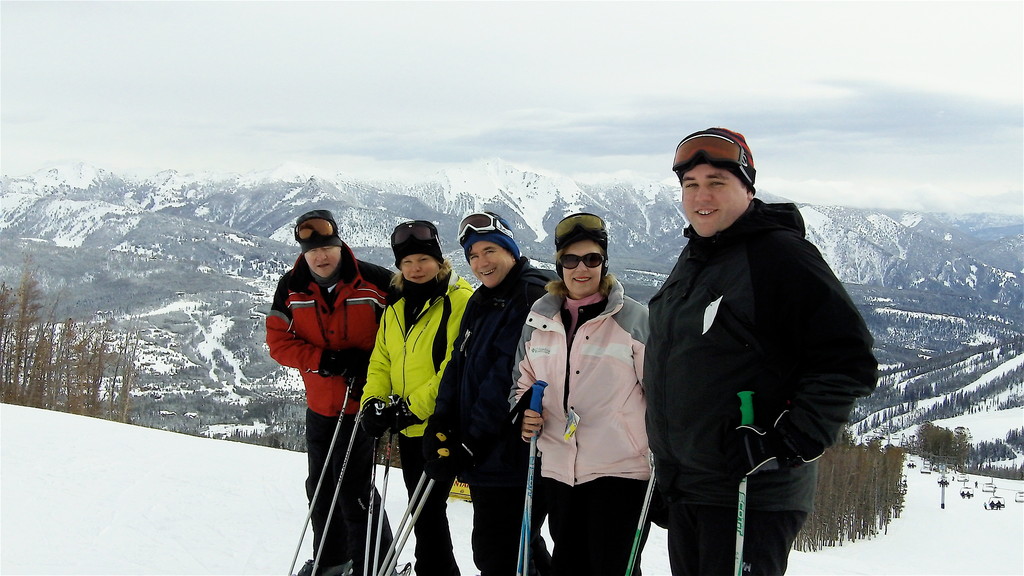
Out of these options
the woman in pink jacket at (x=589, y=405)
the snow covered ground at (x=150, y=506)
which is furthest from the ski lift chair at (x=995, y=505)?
the woman in pink jacket at (x=589, y=405)

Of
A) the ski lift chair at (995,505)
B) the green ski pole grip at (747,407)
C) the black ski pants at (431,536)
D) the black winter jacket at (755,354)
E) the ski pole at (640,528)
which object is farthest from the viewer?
the ski lift chair at (995,505)

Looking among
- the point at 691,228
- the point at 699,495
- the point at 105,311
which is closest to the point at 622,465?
the point at 699,495

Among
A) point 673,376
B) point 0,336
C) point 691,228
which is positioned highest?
point 691,228

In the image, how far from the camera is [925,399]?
509ft

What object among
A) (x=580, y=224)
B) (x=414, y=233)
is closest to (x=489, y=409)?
(x=580, y=224)

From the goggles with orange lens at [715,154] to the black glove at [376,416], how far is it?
2212 mm

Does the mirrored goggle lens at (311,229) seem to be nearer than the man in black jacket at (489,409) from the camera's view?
No

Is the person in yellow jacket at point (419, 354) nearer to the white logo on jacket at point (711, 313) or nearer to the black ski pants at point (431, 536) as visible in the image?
the black ski pants at point (431, 536)

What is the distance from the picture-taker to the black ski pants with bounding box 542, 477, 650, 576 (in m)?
3.01

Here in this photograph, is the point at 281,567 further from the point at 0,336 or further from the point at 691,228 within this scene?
the point at 0,336

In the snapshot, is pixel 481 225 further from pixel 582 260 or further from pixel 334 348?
pixel 334 348

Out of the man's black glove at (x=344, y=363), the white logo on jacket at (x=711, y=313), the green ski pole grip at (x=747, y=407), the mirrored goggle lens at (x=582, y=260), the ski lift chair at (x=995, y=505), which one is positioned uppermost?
the mirrored goggle lens at (x=582, y=260)

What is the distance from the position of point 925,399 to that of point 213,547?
178 metres

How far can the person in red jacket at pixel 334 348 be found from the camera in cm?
431
